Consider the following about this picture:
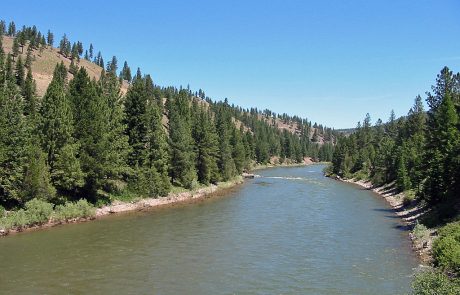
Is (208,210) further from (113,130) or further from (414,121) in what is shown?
(414,121)

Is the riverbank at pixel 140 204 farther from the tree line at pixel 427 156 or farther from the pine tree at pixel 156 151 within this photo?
the tree line at pixel 427 156

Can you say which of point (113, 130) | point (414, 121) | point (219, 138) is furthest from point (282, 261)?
point (414, 121)

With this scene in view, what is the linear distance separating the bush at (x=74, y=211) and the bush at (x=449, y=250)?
36809 mm

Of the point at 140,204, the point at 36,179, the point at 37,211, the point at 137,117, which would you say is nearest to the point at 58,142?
the point at 36,179

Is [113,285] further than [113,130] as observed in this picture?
No

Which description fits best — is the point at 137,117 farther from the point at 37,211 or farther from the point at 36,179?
the point at 37,211

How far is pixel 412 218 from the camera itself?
170ft

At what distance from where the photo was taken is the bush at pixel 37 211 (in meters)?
45.3

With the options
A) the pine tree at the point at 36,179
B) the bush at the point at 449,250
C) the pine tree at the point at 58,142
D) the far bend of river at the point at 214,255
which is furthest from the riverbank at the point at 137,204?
the bush at the point at 449,250

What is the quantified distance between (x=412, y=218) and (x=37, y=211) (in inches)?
1650

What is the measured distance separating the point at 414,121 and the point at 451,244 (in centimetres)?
10700

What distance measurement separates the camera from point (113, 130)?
61.1m

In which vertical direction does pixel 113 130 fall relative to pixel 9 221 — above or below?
above

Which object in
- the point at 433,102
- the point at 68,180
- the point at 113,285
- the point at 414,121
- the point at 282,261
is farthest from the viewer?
the point at 414,121
